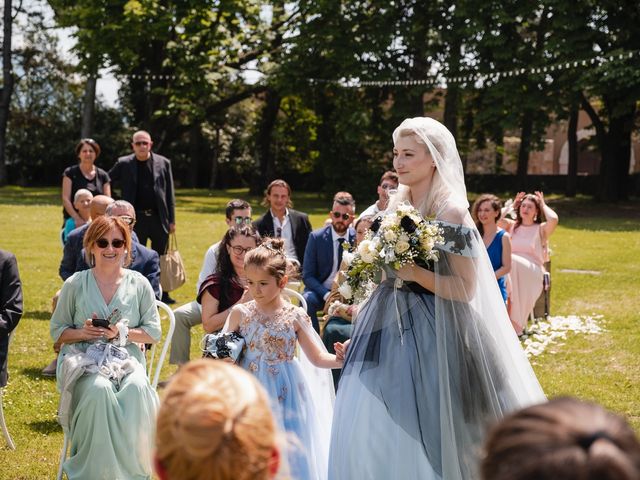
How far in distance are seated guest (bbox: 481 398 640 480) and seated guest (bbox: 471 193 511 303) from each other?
8.07 meters

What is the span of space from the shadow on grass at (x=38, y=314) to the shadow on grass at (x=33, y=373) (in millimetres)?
2539

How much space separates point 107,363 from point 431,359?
2.17 m

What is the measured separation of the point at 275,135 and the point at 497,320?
35.7m

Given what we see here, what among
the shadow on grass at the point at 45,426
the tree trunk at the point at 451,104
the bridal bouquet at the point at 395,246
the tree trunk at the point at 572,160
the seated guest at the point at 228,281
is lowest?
the shadow on grass at the point at 45,426

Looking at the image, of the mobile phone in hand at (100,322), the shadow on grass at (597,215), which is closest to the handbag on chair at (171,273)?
the mobile phone in hand at (100,322)

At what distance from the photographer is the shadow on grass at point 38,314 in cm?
1055

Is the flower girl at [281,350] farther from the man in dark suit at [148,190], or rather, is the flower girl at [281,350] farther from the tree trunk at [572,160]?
the tree trunk at [572,160]

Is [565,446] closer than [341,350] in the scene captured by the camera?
Yes

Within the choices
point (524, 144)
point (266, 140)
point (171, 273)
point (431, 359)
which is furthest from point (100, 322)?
point (266, 140)

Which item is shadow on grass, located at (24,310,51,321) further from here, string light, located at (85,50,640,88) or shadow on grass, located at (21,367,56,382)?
string light, located at (85,50,640,88)

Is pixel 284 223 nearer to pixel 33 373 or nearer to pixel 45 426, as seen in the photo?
pixel 33 373

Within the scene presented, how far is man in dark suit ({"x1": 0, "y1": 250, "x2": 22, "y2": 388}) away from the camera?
553cm

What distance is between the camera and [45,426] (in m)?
6.44

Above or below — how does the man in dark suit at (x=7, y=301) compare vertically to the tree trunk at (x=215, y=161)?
below
